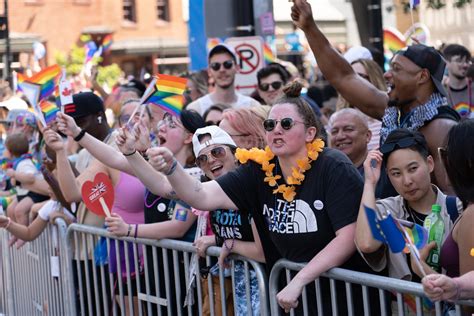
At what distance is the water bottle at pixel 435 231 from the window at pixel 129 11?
45.6 metres

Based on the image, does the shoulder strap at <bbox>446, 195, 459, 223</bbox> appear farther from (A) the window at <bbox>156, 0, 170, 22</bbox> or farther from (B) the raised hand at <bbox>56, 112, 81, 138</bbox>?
(A) the window at <bbox>156, 0, 170, 22</bbox>

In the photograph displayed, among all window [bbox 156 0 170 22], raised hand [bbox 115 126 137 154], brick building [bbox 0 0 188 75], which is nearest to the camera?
raised hand [bbox 115 126 137 154]

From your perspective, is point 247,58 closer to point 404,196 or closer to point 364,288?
point 404,196

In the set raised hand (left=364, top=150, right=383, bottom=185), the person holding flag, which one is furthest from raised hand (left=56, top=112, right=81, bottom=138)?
raised hand (left=364, top=150, right=383, bottom=185)

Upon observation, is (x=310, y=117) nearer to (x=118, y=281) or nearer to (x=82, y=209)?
(x=118, y=281)

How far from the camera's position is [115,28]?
47.2 meters

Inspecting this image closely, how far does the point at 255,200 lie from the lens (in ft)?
16.1

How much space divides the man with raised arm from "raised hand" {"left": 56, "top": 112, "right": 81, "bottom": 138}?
164 cm

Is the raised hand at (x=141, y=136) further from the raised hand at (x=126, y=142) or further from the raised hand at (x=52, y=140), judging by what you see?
the raised hand at (x=52, y=140)

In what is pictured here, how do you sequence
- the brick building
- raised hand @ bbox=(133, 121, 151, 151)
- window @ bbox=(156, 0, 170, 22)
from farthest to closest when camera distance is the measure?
window @ bbox=(156, 0, 170, 22) → the brick building → raised hand @ bbox=(133, 121, 151, 151)

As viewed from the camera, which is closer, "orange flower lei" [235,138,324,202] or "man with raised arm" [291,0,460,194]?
"orange flower lei" [235,138,324,202]

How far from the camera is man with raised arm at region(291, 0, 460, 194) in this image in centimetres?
524

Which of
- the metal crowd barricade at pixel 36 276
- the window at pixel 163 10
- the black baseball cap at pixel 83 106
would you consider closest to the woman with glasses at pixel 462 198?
the black baseball cap at pixel 83 106

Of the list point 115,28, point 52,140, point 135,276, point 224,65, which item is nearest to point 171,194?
point 135,276
